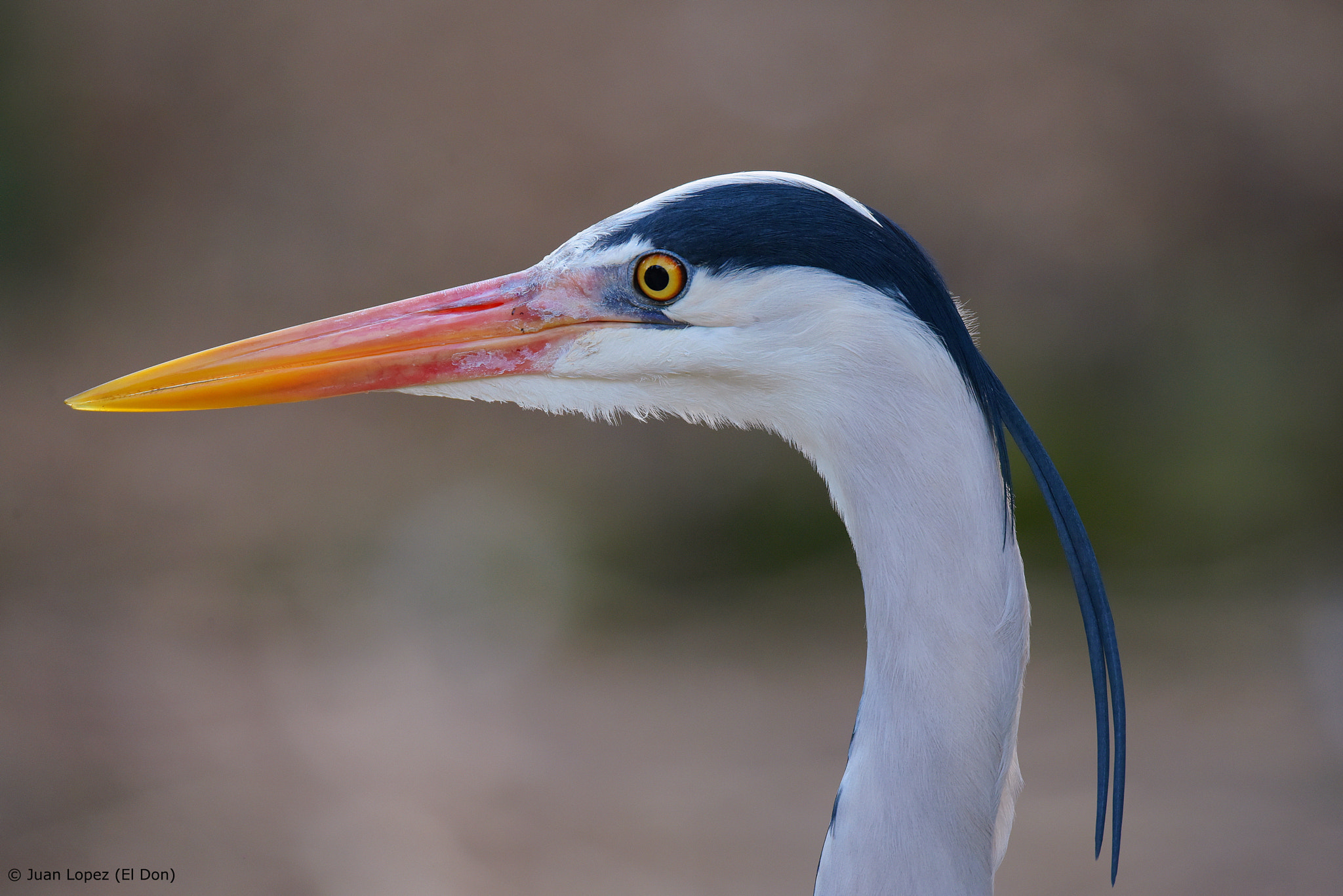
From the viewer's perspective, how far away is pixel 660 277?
1235 mm

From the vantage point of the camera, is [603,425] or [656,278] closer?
[656,278]

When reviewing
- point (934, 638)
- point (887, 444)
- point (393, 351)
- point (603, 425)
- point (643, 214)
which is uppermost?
point (603, 425)

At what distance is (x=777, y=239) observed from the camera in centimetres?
116

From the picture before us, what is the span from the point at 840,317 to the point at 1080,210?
141 inches

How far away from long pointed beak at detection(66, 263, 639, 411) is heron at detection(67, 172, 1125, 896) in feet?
0.16

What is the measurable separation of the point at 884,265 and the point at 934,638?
40 cm

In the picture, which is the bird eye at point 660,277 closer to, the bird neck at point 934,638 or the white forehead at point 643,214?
the white forehead at point 643,214

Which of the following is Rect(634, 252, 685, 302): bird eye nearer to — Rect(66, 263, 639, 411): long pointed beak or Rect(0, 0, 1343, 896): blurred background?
Rect(66, 263, 639, 411): long pointed beak

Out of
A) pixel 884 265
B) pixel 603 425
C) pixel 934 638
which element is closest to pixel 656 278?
pixel 884 265

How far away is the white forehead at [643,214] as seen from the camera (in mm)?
1191

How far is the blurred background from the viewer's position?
345 cm

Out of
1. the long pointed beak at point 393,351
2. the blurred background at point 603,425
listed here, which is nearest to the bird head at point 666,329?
the long pointed beak at point 393,351

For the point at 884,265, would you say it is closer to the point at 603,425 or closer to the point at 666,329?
the point at 666,329

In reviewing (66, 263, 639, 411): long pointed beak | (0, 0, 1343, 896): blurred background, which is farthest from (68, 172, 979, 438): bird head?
(0, 0, 1343, 896): blurred background
